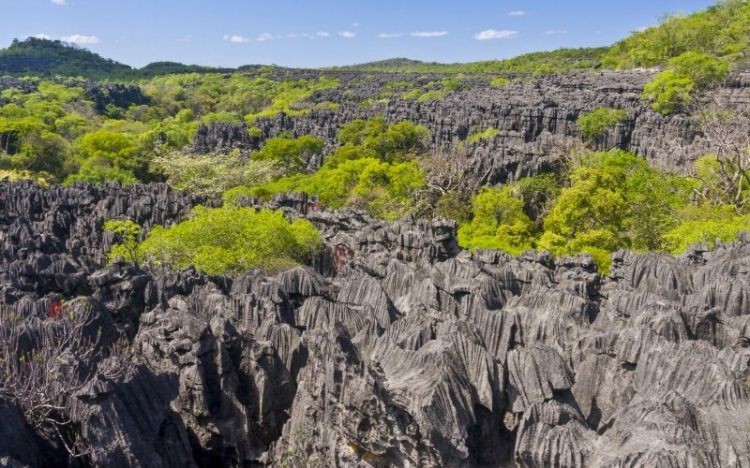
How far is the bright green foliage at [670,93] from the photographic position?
58128 millimetres

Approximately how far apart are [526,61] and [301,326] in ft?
502

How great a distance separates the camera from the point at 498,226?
32281 millimetres

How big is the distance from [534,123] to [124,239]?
47252 millimetres

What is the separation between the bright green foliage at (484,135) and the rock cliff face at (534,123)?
3.15ft

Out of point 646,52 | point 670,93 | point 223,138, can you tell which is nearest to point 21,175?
point 223,138

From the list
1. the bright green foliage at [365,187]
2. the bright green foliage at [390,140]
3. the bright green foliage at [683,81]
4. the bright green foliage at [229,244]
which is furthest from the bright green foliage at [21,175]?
the bright green foliage at [683,81]

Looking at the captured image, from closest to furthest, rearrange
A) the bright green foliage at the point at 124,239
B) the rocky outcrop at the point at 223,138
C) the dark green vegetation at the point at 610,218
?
the bright green foliage at the point at 124,239 → the dark green vegetation at the point at 610,218 → the rocky outcrop at the point at 223,138

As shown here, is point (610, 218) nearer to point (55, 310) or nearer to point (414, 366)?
point (414, 366)

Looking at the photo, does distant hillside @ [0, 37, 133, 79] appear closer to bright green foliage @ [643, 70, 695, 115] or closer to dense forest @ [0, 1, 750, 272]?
dense forest @ [0, 1, 750, 272]

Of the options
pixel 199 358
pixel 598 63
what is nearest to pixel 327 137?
pixel 199 358

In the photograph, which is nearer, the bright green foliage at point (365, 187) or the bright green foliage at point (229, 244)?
the bright green foliage at point (229, 244)

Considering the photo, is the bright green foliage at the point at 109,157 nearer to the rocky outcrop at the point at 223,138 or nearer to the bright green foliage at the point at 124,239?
the rocky outcrop at the point at 223,138

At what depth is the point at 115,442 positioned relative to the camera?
868cm

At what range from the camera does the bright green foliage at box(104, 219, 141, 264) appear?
25.2 m
